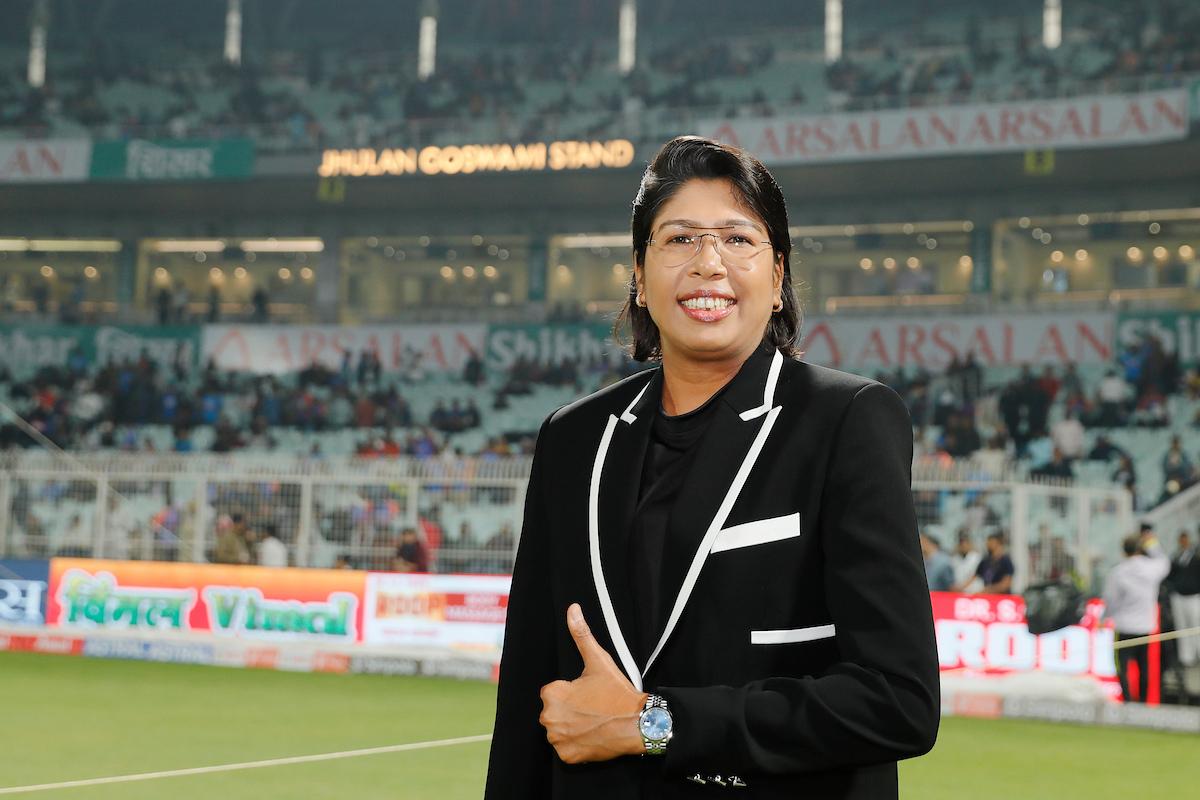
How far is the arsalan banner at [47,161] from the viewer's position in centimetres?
3406

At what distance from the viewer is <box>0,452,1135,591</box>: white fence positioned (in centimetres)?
1351

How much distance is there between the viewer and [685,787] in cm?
196

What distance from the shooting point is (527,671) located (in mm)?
2240

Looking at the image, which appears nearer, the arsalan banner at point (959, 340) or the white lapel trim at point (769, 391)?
the white lapel trim at point (769, 391)

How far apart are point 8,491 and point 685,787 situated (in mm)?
16054

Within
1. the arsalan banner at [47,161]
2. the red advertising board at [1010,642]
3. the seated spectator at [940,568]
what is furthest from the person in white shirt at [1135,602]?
the arsalan banner at [47,161]

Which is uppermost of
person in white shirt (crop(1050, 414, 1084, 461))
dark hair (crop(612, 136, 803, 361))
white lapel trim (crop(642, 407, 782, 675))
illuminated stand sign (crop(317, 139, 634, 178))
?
illuminated stand sign (crop(317, 139, 634, 178))

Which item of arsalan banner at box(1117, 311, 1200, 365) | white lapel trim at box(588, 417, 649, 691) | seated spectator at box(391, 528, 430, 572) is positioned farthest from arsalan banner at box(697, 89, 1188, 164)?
→ white lapel trim at box(588, 417, 649, 691)

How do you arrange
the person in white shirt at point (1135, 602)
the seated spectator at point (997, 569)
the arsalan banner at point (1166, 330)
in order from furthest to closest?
1. the arsalan banner at point (1166, 330)
2. the seated spectator at point (997, 569)
3. the person in white shirt at point (1135, 602)

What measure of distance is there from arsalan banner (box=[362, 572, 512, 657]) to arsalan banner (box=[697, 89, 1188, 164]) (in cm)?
1747

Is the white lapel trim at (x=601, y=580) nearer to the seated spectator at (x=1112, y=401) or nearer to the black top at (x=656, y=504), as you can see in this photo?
the black top at (x=656, y=504)

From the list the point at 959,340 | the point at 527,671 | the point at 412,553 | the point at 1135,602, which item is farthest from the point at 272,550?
the point at 959,340

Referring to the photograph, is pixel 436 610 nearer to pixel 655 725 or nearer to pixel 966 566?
pixel 966 566

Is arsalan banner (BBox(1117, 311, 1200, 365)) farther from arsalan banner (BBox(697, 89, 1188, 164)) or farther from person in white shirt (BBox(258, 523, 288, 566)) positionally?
person in white shirt (BBox(258, 523, 288, 566))
